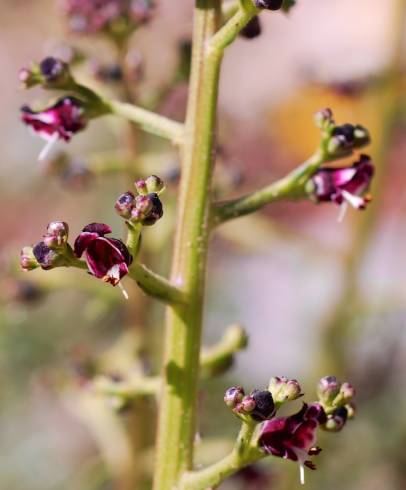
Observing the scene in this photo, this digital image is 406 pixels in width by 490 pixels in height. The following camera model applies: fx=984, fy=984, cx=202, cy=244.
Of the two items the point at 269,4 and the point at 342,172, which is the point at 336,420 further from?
the point at 269,4

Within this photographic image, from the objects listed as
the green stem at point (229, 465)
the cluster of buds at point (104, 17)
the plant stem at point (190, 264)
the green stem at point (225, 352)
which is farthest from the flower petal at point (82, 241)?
the cluster of buds at point (104, 17)

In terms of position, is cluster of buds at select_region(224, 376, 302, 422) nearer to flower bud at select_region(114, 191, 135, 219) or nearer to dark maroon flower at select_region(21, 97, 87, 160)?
flower bud at select_region(114, 191, 135, 219)

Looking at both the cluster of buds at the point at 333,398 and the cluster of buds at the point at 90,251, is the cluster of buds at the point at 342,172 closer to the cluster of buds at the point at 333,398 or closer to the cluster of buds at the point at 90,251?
the cluster of buds at the point at 333,398

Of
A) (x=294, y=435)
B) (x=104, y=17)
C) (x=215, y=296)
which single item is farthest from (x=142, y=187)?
(x=215, y=296)

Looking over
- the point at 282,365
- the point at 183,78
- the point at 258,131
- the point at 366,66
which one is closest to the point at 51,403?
the point at 282,365

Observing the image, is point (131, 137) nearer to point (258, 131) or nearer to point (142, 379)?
point (142, 379)

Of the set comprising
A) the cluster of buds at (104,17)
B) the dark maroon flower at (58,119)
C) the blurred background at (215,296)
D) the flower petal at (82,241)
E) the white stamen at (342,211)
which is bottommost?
the blurred background at (215,296)

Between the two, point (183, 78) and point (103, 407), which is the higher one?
point (183, 78)
